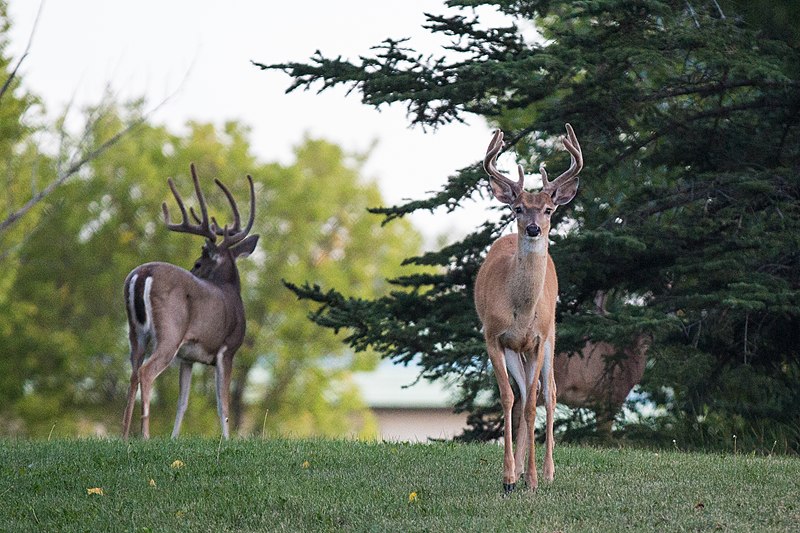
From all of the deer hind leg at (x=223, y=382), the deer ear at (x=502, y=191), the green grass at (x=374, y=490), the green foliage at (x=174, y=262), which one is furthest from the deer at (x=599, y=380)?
the green foliage at (x=174, y=262)

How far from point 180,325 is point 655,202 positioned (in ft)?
15.8

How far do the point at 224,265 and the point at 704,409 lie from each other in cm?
544

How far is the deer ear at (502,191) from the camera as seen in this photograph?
328 inches

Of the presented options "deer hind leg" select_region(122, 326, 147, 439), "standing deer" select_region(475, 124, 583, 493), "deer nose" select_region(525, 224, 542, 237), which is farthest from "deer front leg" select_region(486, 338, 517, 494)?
"deer hind leg" select_region(122, 326, 147, 439)

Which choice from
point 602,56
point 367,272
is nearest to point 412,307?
point 602,56

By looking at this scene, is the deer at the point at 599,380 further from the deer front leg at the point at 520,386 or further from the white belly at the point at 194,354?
the deer front leg at the point at 520,386

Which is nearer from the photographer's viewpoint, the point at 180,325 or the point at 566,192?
the point at 566,192

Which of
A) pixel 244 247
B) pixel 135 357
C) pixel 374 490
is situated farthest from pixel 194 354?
pixel 374 490

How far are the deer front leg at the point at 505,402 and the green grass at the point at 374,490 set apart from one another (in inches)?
5.1

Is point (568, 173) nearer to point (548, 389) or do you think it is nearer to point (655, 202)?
point (548, 389)

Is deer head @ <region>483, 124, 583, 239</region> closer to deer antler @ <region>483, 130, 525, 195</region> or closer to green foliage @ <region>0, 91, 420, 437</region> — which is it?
deer antler @ <region>483, 130, 525, 195</region>

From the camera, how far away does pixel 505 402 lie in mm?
8094

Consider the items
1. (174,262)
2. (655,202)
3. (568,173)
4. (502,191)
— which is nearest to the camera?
(502,191)

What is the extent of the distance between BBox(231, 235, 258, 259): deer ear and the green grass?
Answer: 4.72 meters
